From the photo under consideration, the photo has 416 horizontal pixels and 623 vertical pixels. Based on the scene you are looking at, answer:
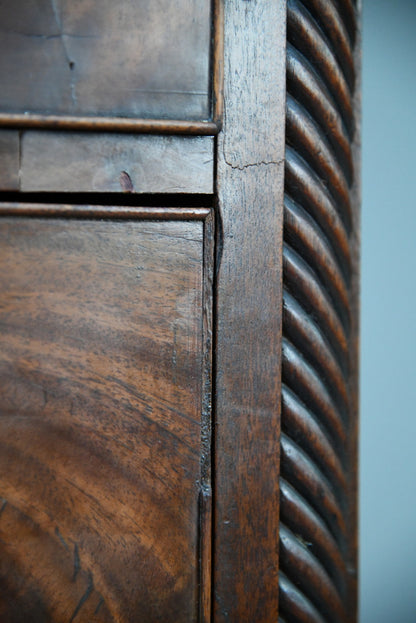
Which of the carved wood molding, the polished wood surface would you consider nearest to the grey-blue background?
the carved wood molding

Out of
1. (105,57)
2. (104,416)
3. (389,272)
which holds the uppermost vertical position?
(105,57)

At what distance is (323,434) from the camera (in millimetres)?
318

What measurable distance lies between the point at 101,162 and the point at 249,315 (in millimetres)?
160

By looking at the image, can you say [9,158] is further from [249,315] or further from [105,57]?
[249,315]

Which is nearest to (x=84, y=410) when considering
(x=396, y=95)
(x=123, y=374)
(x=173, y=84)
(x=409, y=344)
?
(x=123, y=374)

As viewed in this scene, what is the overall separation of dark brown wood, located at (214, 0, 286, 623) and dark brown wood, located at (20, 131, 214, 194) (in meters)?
0.04

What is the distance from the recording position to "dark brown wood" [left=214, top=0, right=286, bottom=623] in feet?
0.96

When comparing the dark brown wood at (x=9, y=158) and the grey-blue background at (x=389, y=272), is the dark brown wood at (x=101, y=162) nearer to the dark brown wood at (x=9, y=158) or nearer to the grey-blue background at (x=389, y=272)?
the dark brown wood at (x=9, y=158)

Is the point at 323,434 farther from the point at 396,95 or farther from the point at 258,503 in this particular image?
the point at 396,95

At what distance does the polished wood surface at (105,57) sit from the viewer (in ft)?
0.95

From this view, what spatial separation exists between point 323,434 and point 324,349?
0.23 ft

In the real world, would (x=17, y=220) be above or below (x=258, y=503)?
above

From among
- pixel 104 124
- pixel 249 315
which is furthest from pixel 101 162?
pixel 249 315

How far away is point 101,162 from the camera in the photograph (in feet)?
0.96
